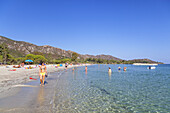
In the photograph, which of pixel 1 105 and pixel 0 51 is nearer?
pixel 1 105

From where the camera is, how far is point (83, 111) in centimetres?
679

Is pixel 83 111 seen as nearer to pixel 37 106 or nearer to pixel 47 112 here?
pixel 47 112

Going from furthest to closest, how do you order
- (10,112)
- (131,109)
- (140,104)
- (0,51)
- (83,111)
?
(0,51) < (140,104) < (131,109) < (83,111) < (10,112)

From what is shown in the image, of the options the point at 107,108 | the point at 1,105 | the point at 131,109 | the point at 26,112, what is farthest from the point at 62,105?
the point at 131,109

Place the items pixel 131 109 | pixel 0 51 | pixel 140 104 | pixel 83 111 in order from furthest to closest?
pixel 0 51 → pixel 140 104 → pixel 131 109 → pixel 83 111

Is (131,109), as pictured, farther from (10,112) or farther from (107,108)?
(10,112)

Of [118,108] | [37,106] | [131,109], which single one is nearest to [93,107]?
[118,108]

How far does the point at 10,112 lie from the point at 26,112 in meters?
0.68

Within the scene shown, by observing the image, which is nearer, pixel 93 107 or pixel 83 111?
pixel 83 111

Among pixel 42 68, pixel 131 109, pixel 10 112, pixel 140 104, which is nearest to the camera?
pixel 10 112

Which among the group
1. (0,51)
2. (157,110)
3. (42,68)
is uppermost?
(0,51)

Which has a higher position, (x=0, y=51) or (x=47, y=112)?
(x=0, y=51)

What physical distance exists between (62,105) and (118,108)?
10.6ft

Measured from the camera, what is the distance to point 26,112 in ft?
19.8
